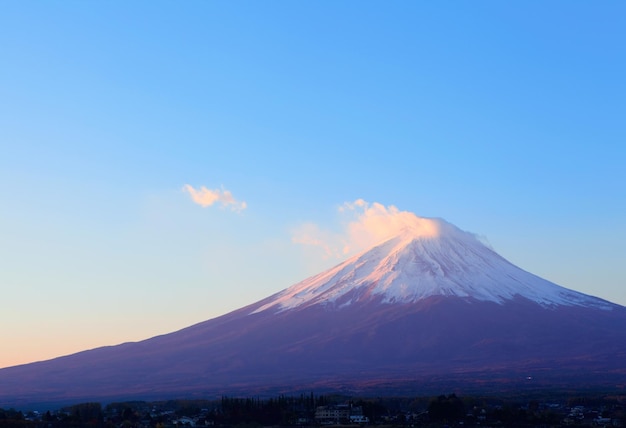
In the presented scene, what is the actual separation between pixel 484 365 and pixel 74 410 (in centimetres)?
7596

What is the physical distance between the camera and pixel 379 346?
164 m

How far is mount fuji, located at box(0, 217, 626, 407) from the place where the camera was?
136 m

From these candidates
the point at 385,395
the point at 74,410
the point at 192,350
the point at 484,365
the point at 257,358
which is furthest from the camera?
the point at 192,350

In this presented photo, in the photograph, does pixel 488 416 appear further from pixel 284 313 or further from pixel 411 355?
pixel 284 313

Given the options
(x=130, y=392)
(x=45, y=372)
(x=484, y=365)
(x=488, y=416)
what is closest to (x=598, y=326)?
(x=484, y=365)

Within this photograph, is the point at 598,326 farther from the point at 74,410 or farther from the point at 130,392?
the point at 74,410

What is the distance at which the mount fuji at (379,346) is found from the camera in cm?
13625

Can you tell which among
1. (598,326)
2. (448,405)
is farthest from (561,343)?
(448,405)

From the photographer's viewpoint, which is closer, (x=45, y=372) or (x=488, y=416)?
(x=488, y=416)

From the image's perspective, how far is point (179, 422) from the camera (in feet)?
251

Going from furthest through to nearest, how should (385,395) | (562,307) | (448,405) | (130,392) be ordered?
(562,307) → (130,392) → (385,395) → (448,405)

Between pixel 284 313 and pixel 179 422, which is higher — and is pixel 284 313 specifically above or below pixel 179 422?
above

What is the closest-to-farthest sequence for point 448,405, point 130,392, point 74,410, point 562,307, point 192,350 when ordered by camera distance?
point 448,405
point 74,410
point 130,392
point 192,350
point 562,307

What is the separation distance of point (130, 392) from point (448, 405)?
71468 millimetres
